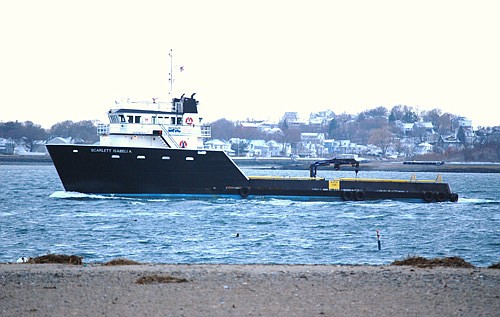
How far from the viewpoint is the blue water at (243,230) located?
1878 cm

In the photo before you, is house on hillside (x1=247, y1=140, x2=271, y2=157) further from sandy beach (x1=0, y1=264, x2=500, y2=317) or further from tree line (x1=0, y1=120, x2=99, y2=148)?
sandy beach (x1=0, y1=264, x2=500, y2=317)

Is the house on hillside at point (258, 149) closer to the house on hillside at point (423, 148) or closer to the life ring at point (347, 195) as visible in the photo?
the house on hillside at point (423, 148)

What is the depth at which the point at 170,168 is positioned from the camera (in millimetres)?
34469

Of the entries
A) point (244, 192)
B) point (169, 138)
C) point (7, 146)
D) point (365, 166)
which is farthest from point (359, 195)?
point (7, 146)

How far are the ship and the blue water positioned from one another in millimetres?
494

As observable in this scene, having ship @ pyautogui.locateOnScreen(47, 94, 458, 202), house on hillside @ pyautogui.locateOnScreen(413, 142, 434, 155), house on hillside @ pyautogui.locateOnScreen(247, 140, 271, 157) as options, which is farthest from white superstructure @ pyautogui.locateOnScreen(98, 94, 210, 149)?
house on hillside @ pyautogui.locateOnScreen(413, 142, 434, 155)

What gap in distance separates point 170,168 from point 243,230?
10.9 meters

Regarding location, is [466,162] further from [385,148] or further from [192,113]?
[192,113]

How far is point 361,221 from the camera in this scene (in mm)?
27891

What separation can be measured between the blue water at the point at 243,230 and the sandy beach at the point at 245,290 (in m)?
5.36

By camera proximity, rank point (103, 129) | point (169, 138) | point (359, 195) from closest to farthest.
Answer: point (169, 138)
point (103, 129)
point (359, 195)

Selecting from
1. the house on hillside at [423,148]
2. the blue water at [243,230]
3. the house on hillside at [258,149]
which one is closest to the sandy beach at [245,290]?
the blue water at [243,230]

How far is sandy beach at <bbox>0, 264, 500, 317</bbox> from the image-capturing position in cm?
920

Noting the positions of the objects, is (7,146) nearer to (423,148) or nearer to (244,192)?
(423,148)
